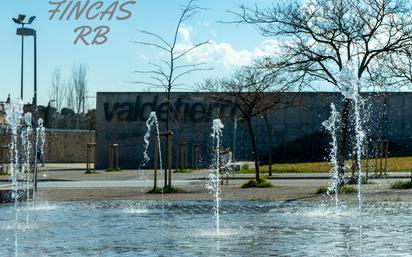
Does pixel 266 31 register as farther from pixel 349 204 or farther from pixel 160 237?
pixel 160 237

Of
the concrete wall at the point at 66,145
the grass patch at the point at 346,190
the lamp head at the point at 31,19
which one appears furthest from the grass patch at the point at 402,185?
the concrete wall at the point at 66,145

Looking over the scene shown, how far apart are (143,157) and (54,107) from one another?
4815 cm

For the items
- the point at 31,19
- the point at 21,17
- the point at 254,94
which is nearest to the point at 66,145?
the point at 21,17

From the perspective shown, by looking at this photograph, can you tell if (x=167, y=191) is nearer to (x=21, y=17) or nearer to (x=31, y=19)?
(x=31, y=19)

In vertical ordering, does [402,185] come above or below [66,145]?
below

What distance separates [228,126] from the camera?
46.4 meters

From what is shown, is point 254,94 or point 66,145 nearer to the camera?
point 254,94

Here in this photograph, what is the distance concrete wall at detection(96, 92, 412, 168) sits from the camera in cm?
4562

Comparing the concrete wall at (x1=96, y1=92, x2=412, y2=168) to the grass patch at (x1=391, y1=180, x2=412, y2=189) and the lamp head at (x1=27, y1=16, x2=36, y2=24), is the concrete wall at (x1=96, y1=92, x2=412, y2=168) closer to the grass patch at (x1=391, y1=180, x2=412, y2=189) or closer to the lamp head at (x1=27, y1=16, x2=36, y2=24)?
the lamp head at (x1=27, y1=16, x2=36, y2=24)

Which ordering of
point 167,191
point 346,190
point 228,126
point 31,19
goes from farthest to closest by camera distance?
point 228,126 → point 31,19 → point 167,191 → point 346,190

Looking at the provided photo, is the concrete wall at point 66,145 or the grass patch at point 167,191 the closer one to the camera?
the grass patch at point 167,191

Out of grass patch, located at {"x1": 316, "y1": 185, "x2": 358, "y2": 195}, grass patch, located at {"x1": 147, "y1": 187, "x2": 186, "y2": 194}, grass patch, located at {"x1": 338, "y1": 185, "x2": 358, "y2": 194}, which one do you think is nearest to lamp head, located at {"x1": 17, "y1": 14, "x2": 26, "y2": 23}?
grass patch, located at {"x1": 147, "y1": 187, "x2": 186, "y2": 194}

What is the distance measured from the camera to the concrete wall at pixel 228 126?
150 ft

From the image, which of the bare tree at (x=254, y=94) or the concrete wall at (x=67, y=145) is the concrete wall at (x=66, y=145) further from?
the bare tree at (x=254, y=94)
